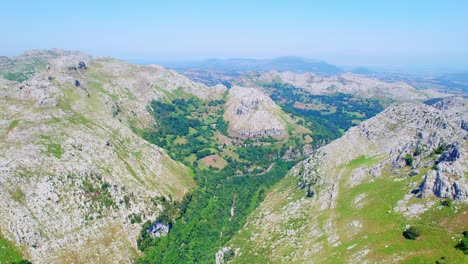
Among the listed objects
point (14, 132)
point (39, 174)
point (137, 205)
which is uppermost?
point (14, 132)

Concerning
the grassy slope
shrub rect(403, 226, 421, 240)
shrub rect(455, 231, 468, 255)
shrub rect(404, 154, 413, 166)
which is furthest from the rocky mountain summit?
shrub rect(404, 154, 413, 166)

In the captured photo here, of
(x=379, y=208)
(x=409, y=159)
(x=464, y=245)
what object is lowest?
(x=379, y=208)

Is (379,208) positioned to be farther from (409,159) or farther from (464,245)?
(464,245)

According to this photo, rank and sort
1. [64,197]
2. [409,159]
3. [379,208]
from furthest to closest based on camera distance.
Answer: [64,197], [409,159], [379,208]

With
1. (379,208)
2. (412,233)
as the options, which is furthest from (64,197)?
(412,233)

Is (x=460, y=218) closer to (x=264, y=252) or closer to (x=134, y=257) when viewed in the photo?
(x=264, y=252)

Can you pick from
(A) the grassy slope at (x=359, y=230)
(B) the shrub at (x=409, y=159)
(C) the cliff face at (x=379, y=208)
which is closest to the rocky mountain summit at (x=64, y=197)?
(C) the cliff face at (x=379, y=208)

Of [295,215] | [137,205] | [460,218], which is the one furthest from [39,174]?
[460,218]

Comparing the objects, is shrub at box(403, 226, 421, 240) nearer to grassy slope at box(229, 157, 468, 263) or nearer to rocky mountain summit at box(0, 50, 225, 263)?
grassy slope at box(229, 157, 468, 263)
